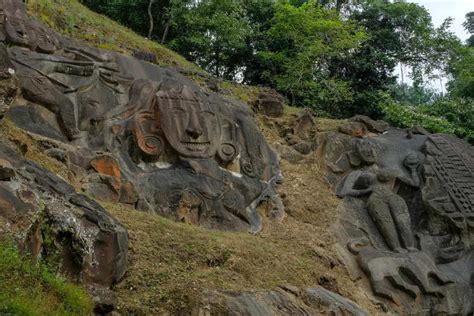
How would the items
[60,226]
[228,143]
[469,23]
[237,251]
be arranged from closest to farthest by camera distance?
[60,226]
[237,251]
[228,143]
[469,23]

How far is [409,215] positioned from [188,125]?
440 cm

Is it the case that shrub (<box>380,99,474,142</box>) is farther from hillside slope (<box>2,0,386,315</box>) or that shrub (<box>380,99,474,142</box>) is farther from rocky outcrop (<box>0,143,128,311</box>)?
rocky outcrop (<box>0,143,128,311</box>)

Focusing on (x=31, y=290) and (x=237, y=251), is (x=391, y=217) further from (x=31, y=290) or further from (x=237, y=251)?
(x=31, y=290)

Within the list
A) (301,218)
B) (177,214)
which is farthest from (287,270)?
(301,218)

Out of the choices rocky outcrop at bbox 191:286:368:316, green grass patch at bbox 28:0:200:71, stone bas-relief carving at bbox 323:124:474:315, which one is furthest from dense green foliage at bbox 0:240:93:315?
green grass patch at bbox 28:0:200:71

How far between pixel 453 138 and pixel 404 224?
3458mm

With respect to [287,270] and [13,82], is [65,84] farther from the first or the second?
[287,270]

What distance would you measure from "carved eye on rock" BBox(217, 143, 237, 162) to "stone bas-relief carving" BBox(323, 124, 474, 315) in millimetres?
2218

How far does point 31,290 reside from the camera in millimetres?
4602

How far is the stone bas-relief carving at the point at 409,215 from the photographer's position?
9.80m

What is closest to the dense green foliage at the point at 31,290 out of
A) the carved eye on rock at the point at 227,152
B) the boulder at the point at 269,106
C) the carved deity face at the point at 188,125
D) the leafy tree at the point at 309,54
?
the carved deity face at the point at 188,125

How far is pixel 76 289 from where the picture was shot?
531 centimetres

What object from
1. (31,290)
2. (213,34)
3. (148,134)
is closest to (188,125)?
(148,134)

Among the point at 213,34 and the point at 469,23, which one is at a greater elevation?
the point at 469,23
